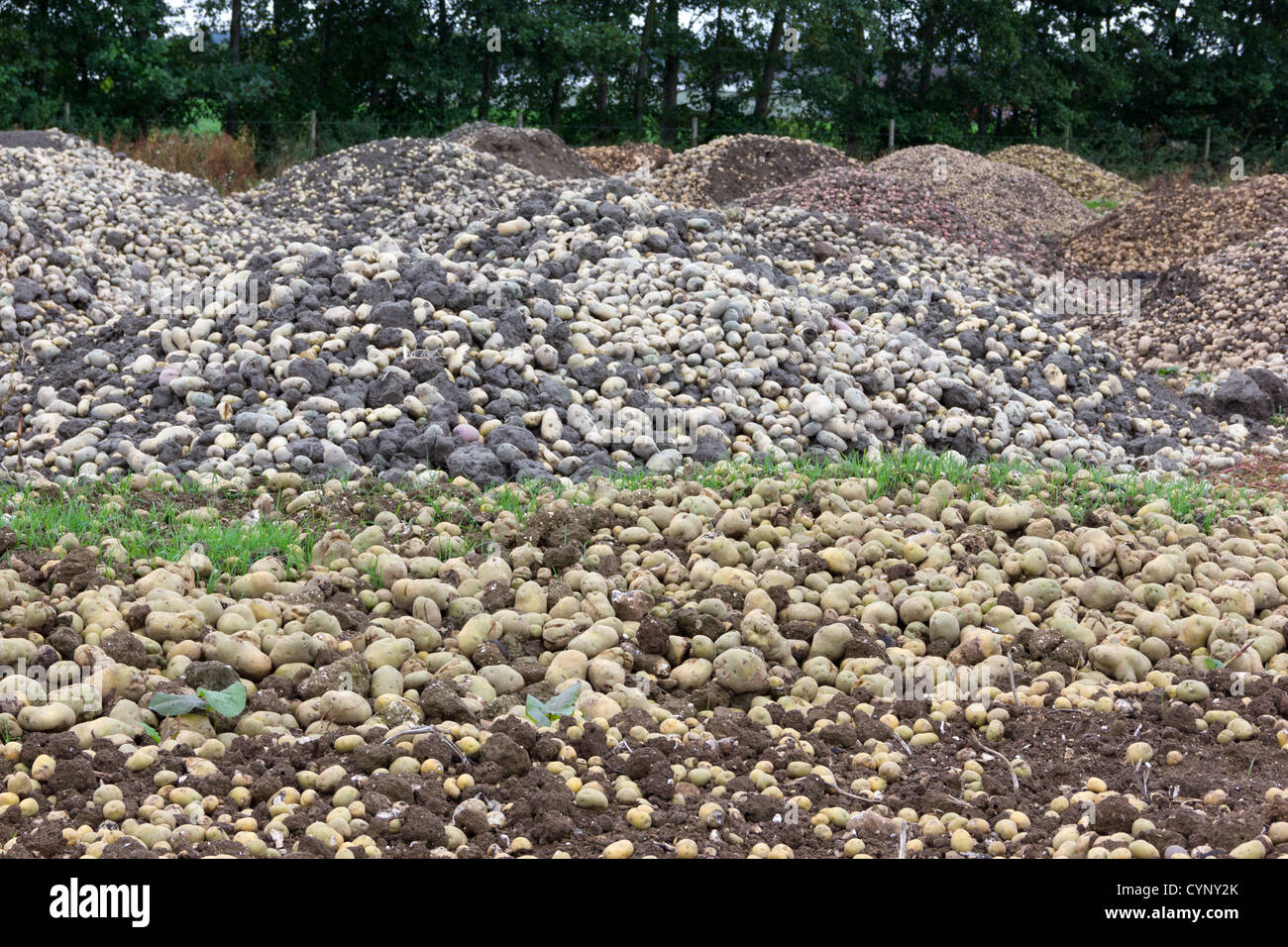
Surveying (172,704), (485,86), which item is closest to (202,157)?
(485,86)

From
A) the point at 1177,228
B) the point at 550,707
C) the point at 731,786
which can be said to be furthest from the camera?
the point at 1177,228

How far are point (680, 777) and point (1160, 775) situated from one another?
1.09 metres

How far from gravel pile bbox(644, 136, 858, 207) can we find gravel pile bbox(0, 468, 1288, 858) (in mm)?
12243

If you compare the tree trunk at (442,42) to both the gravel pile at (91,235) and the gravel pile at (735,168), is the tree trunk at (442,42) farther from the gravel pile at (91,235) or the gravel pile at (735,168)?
the gravel pile at (91,235)

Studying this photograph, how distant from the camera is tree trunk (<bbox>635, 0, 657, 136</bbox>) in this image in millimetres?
23172

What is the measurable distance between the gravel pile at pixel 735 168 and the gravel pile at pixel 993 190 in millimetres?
1389

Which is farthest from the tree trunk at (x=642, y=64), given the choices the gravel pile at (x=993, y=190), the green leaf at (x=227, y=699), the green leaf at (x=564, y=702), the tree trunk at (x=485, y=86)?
the green leaf at (x=227, y=699)

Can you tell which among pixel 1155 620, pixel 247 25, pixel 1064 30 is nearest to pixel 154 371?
pixel 1155 620

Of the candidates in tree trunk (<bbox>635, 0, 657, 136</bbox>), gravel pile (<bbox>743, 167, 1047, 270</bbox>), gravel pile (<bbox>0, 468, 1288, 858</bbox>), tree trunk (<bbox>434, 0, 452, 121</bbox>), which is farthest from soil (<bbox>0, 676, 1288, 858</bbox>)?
tree trunk (<bbox>635, 0, 657, 136</bbox>)

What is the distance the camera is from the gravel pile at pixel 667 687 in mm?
2305

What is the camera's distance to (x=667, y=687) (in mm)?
3012

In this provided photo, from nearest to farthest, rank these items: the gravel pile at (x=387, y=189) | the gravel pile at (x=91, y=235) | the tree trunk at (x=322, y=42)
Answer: the gravel pile at (x=91, y=235) → the gravel pile at (x=387, y=189) → the tree trunk at (x=322, y=42)

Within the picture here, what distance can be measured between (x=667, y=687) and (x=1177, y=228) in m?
12.0

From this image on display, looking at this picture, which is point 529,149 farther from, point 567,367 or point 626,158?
point 567,367
